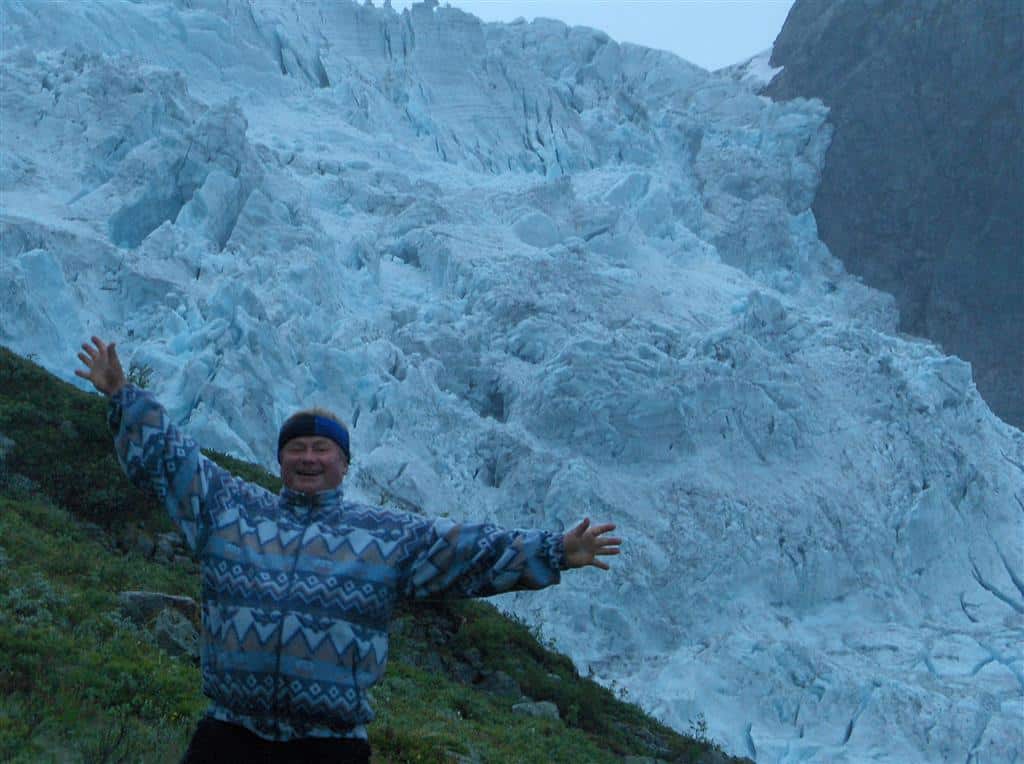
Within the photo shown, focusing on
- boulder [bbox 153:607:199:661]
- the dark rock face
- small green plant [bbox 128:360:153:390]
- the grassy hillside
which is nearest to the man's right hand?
the grassy hillside

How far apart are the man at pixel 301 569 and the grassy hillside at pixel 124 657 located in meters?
1.72

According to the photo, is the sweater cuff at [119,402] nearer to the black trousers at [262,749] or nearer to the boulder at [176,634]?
the black trousers at [262,749]

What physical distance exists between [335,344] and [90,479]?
7968 mm

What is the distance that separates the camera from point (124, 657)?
577cm

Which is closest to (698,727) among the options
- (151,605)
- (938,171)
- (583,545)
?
(151,605)

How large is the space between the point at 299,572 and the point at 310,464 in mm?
329

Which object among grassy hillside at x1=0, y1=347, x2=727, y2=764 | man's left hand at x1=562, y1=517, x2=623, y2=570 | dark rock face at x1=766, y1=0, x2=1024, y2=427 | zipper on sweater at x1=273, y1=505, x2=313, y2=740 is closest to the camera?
zipper on sweater at x1=273, y1=505, x2=313, y2=740

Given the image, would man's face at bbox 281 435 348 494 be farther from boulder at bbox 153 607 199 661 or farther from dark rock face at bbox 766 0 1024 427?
dark rock face at bbox 766 0 1024 427

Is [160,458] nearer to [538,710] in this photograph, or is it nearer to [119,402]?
[119,402]

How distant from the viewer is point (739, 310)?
74.5 ft

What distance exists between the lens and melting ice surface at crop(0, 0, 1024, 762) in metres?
15.4

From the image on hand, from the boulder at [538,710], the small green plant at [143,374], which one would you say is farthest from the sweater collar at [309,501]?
the small green plant at [143,374]

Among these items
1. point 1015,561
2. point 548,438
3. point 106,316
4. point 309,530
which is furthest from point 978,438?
point 309,530

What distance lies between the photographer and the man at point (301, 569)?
3.04m
